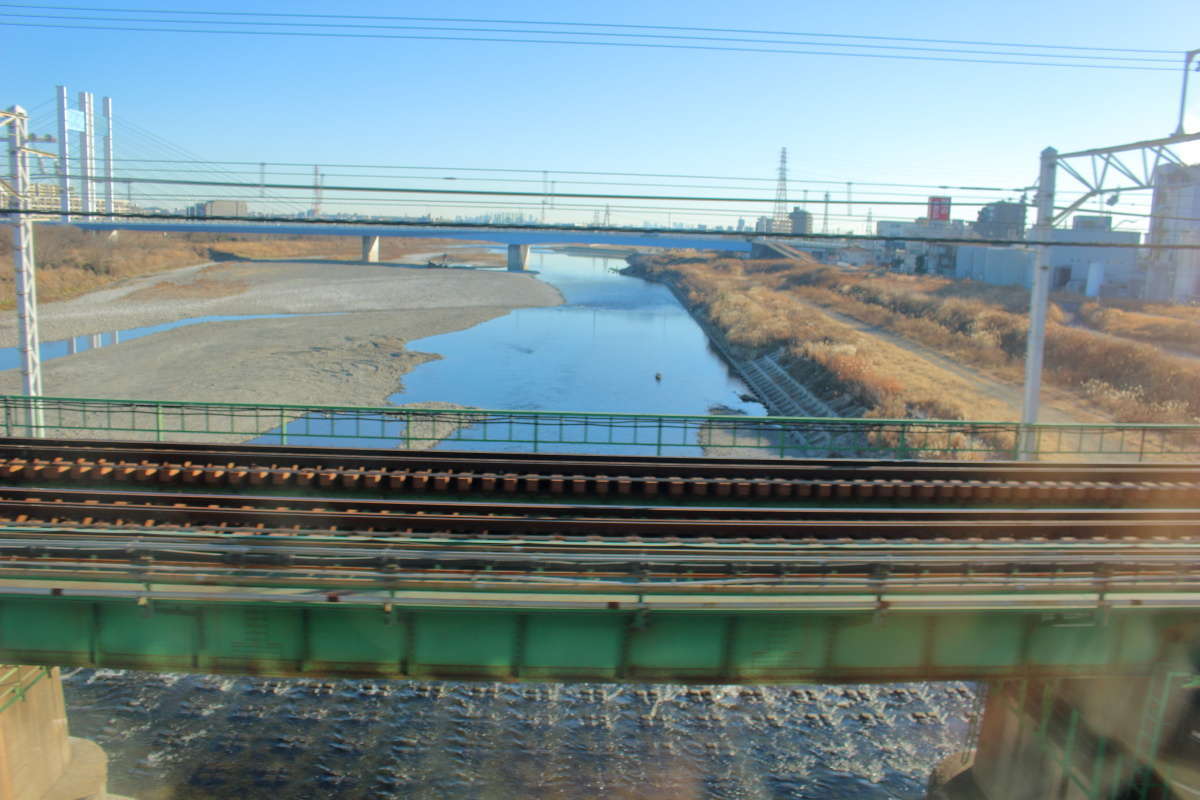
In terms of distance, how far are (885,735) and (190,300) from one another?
52.7m

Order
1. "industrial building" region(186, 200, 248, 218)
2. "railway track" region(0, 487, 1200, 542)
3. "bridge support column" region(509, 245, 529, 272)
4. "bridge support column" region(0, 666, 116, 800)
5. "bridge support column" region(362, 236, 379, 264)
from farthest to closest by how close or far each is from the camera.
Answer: "bridge support column" region(509, 245, 529, 272)
"bridge support column" region(362, 236, 379, 264)
"industrial building" region(186, 200, 248, 218)
"railway track" region(0, 487, 1200, 542)
"bridge support column" region(0, 666, 116, 800)

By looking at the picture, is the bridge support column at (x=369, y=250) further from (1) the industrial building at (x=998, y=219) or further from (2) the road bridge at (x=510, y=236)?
(1) the industrial building at (x=998, y=219)

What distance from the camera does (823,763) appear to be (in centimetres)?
1151

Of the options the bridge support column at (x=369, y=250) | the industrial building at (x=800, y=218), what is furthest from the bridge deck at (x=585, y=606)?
the bridge support column at (x=369, y=250)

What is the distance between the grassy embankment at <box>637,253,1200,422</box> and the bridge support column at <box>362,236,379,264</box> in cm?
3571

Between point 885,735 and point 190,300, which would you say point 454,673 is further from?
point 190,300

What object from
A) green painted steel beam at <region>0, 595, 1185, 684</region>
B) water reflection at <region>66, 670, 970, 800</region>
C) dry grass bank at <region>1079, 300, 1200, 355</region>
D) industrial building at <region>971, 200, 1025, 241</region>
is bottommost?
water reflection at <region>66, 670, 970, 800</region>

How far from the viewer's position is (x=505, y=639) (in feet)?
24.6

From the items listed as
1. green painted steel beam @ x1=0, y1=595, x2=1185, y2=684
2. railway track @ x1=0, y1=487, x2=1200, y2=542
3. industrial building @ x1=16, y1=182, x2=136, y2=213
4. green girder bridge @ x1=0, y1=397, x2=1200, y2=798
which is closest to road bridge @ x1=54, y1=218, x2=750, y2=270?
industrial building @ x1=16, y1=182, x2=136, y2=213

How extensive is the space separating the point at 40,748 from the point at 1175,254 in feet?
158

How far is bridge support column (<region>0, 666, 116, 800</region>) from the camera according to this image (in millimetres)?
8859

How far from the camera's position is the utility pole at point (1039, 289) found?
1344 centimetres

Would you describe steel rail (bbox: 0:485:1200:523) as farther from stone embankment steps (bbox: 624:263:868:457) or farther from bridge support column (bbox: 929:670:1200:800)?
stone embankment steps (bbox: 624:263:868:457)

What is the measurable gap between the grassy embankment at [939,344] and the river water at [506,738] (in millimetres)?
13286
